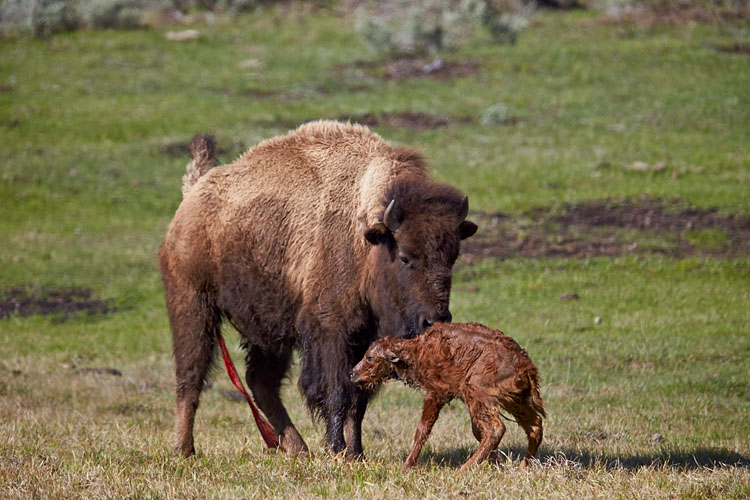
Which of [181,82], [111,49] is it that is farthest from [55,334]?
[111,49]

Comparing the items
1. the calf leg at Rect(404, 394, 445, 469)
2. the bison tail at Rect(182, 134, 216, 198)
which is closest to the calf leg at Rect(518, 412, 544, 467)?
the calf leg at Rect(404, 394, 445, 469)

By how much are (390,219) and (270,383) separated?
8.82 feet

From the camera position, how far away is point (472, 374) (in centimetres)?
630

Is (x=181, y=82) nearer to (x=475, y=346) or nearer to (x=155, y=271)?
(x=155, y=271)

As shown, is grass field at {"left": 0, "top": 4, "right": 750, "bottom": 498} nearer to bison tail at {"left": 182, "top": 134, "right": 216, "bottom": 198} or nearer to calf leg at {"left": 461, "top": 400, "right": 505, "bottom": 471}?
calf leg at {"left": 461, "top": 400, "right": 505, "bottom": 471}

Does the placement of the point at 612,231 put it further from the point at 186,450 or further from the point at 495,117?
the point at 186,450

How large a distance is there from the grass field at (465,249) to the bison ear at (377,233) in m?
1.66

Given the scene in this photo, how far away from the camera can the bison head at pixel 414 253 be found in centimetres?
676

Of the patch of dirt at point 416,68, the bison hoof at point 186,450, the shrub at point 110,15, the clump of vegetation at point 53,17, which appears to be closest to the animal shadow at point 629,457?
the bison hoof at point 186,450

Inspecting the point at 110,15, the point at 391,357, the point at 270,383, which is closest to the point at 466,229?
the point at 391,357

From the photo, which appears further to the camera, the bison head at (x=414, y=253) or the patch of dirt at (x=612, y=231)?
the patch of dirt at (x=612, y=231)

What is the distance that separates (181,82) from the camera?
2523cm

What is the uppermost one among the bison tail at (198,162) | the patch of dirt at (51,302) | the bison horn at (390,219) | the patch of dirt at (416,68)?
the bison horn at (390,219)

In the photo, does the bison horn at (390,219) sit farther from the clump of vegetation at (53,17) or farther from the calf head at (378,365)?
the clump of vegetation at (53,17)
